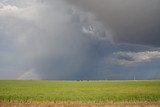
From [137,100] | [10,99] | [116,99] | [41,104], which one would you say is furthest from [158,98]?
Answer: [10,99]

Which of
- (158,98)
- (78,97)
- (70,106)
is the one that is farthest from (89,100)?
(158,98)

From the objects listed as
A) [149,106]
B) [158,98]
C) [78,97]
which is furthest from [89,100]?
[158,98]

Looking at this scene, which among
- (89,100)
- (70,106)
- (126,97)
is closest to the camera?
(70,106)

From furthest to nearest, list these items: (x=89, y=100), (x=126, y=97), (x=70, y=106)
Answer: (x=126, y=97) → (x=89, y=100) → (x=70, y=106)

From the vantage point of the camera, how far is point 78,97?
46219 mm

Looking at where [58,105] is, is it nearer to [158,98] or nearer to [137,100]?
[137,100]

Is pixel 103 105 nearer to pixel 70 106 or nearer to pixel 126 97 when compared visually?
pixel 70 106

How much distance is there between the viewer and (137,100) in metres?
46.1

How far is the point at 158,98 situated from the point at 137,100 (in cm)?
446

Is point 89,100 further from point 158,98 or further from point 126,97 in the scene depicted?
point 158,98

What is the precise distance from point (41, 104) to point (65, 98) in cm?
678

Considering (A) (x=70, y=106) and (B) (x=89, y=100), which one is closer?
(A) (x=70, y=106)

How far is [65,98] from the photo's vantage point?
150ft

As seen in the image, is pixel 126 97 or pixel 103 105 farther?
pixel 126 97
